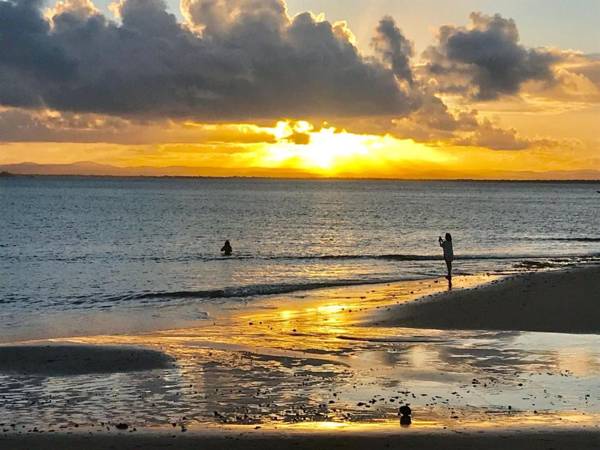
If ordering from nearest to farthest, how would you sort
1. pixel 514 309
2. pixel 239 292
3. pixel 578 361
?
1. pixel 578 361
2. pixel 514 309
3. pixel 239 292

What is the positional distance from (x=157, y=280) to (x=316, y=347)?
925 inches

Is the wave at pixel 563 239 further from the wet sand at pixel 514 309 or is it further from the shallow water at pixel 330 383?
the shallow water at pixel 330 383

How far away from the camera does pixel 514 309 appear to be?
1005 inches

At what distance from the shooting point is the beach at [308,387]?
11.8 metres

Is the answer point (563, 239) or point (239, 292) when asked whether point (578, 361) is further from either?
point (563, 239)

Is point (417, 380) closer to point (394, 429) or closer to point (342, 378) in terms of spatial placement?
point (342, 378)

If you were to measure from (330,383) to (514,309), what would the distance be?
467 inches

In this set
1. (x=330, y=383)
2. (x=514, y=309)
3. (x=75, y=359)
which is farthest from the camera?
(x=514, y=309)

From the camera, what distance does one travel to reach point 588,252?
58.5m

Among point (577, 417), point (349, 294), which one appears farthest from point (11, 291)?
point (577, 417)

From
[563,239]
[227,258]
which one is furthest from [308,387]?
[563,239]

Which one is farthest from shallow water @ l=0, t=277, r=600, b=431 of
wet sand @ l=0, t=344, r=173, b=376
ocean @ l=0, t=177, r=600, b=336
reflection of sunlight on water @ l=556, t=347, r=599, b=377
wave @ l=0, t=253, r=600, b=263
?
wave @ l=0, t=253, r=600, b=263

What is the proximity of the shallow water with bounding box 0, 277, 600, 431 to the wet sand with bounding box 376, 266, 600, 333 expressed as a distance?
4.80ft

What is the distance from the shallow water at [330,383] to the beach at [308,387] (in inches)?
1.4
